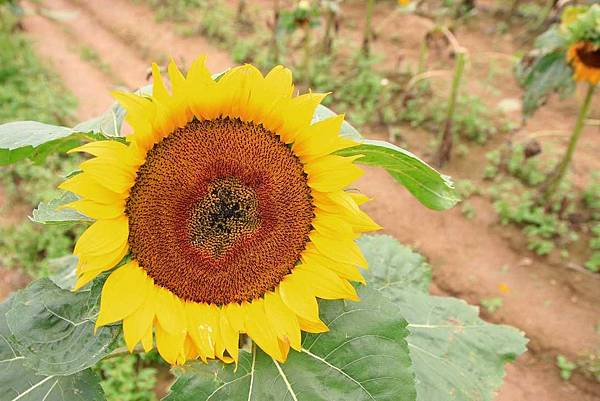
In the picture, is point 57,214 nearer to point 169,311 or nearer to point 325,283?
point 169,311

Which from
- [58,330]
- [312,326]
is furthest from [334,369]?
[58,330]

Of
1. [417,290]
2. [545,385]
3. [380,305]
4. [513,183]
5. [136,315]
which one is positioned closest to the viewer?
[136,315]

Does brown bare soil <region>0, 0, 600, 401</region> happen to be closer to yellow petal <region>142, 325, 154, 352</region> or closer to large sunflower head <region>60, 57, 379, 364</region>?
large sunflower head <region>60, 57, 379, 364</region>

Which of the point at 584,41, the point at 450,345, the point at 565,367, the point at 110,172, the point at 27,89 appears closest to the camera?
the point at 110,172

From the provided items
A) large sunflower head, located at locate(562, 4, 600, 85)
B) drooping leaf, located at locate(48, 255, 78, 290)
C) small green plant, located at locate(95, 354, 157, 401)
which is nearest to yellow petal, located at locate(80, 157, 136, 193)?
drooping leaf, located at locate(48, 255, 78, 290)

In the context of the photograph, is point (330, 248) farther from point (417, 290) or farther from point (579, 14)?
point (579, 14)

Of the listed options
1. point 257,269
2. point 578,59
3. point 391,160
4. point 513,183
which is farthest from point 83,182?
point 513,183
